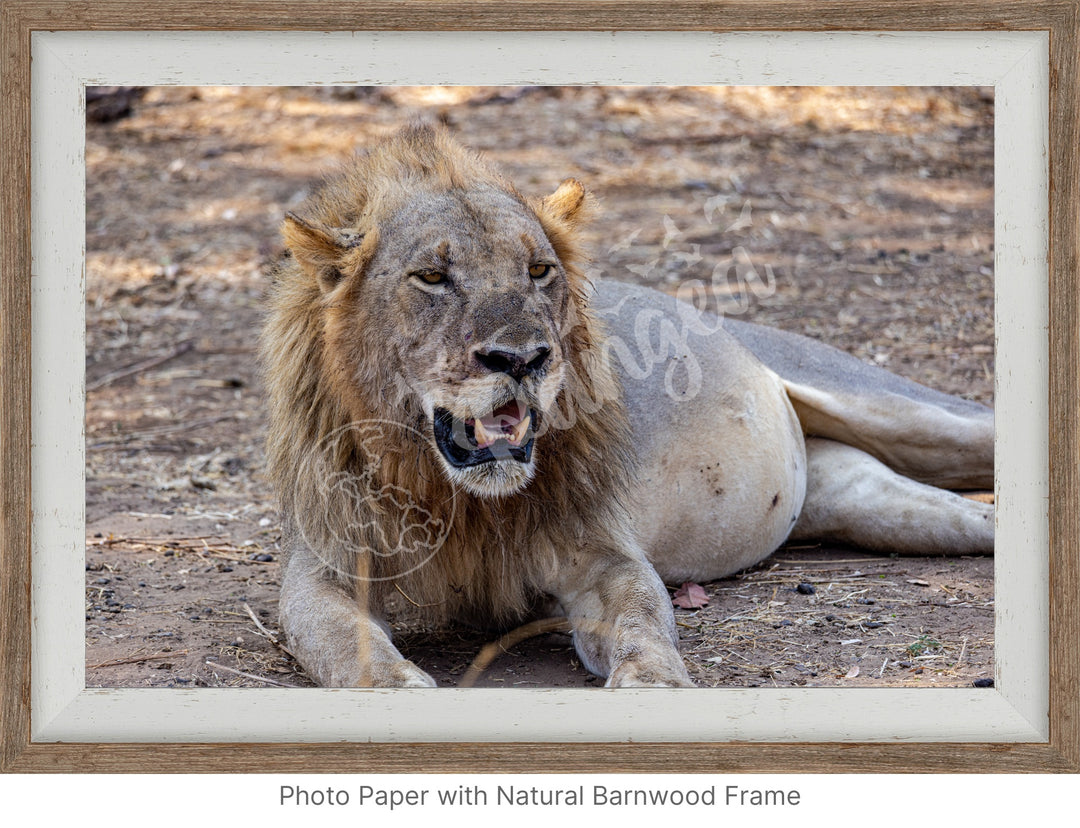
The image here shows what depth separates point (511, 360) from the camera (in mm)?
3217

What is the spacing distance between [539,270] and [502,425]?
1.54 ft

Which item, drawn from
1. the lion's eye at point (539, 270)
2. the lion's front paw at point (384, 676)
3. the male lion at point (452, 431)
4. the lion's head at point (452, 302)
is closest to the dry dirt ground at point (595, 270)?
the male lion at point (452, 431)

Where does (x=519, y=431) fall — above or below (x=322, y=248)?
below

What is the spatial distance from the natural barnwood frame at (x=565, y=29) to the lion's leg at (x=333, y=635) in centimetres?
47

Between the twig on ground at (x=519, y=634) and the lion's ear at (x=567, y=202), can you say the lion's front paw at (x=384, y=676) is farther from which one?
the lion's ear at (x=567, y=202)

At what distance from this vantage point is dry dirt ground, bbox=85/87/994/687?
4051 millimetres

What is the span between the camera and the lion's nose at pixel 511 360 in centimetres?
321

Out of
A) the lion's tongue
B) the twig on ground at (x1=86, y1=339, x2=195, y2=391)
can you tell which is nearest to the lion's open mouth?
the lion's tongue

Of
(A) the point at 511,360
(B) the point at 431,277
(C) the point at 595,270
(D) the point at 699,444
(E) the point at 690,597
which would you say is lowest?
(E) the point at 690,597

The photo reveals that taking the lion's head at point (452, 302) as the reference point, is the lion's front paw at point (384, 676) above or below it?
below

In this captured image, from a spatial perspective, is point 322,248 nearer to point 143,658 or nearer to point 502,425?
point 502,425

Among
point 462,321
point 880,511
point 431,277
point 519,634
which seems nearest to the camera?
point 462,321

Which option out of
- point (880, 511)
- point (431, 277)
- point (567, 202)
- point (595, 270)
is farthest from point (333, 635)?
point (595, 270)

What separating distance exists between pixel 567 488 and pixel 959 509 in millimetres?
1998
